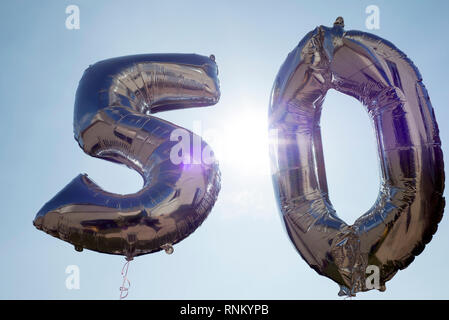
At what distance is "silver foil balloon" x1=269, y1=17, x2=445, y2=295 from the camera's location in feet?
9.49

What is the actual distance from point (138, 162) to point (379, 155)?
164 cm

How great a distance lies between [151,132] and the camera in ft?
10.7

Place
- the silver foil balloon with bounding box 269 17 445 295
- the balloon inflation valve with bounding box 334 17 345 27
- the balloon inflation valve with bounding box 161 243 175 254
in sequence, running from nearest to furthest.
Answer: the silver foil balloon with bounding box 269 17 445 295 < the balloon inflation valve with bounding box 161 243 175 254 < the balloon inflation valve with bounding box 334 17 345 27

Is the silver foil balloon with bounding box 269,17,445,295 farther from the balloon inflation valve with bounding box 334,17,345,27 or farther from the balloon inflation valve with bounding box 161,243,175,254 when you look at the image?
the balloon inflation valve with bounding box 161,243,175,254

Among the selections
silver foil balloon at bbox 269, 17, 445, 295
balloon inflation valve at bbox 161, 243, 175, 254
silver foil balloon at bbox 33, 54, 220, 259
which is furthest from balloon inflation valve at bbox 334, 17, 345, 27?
balloon inflation valve at bbox 161, 243, 175, 254

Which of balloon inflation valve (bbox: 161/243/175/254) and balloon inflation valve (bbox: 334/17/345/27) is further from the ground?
balloon inflation valve (bbox: 334/17/345/27)

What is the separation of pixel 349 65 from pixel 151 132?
1.42 meters

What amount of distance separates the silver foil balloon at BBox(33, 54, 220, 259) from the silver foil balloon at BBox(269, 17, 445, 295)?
1.90ft

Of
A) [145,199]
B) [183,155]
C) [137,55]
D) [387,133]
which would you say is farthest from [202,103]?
[387,133]

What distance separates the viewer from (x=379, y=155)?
309 centimetres

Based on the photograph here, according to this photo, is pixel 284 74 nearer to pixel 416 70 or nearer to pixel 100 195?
pixel 416 70

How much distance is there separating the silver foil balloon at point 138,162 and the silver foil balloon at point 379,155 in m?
0.58

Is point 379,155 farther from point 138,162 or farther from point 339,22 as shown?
point 138,162

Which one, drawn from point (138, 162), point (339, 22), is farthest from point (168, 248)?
point (339, 22)
